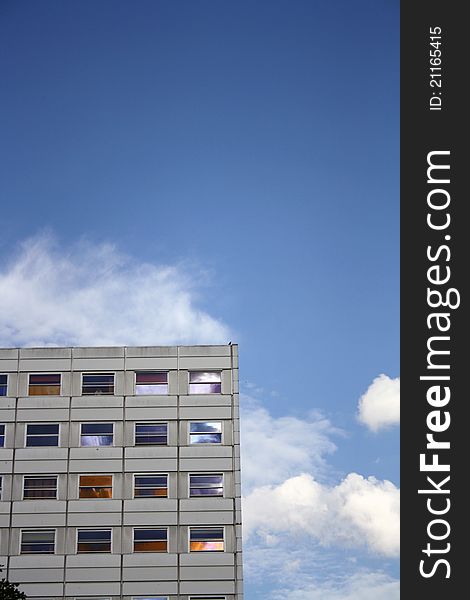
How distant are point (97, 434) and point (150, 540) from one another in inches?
263

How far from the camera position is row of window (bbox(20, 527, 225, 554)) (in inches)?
2256

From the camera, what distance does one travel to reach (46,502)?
2299 inches

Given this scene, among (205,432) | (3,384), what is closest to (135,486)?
(205,432)

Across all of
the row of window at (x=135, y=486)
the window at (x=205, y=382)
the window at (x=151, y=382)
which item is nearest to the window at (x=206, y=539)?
the row of window at (x=135, y=486)

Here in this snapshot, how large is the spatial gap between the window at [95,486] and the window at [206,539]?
512 cm

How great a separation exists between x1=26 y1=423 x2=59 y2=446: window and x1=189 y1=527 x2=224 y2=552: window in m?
9.33

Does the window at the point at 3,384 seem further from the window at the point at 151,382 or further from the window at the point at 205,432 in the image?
the window at the point at 205,432

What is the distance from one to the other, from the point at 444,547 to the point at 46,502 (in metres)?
30.8

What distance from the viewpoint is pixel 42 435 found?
59.7 metres

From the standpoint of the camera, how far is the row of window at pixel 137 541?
57312mm

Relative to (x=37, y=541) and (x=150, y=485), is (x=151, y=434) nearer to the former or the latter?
(x=150, y=485)

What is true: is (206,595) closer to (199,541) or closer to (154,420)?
(199,541)

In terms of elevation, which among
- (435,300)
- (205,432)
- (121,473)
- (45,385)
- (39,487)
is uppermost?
(45,385)

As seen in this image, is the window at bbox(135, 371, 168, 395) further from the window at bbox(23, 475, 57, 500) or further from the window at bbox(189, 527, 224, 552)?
the window at bbox(189, 527, 224, 552)
